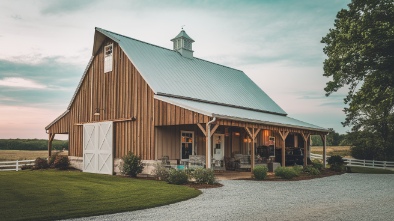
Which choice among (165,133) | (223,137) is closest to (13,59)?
(165,133)

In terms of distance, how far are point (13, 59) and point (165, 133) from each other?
9.40 meters

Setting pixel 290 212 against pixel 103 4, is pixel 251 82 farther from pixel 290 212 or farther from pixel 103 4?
pixel 290 212

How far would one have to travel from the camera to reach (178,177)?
13.9 m

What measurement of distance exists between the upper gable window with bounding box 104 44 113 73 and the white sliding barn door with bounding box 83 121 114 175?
3016 millimetres

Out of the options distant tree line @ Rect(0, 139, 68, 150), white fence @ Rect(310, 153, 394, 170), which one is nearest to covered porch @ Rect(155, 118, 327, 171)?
white fence @ Rect(310, 153, 394, 170)

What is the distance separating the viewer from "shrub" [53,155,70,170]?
71.8ft

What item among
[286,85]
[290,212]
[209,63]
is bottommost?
[290,212]

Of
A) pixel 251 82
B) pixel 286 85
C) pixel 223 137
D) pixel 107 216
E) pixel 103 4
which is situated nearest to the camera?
pixel 107 216

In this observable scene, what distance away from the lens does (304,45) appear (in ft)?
76.8

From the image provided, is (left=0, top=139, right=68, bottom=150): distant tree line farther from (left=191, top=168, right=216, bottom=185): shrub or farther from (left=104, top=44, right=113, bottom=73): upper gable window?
(left=191, top=168, right=216, bottom=185): shrub

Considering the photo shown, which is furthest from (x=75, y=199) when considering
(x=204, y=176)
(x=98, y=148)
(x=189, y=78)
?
(x=189, y=78)

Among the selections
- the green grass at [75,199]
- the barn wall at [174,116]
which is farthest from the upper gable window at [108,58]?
the green grass at [75,199]

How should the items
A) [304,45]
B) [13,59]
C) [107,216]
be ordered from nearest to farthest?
[107,216] → [13,59] → [304,45]

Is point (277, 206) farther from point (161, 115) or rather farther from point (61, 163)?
point (61, 163)
